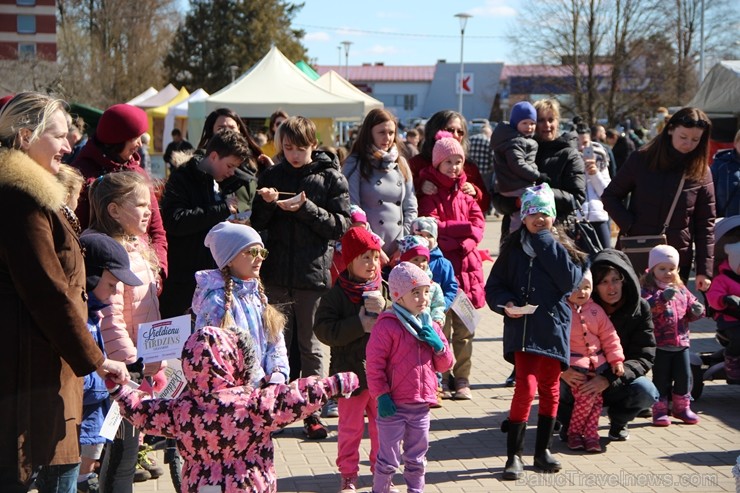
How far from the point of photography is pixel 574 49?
39812 millimetres

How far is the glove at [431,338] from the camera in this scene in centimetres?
514

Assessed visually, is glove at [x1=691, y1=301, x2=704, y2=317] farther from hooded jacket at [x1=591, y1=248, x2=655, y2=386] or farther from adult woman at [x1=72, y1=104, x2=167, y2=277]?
adult woman at [x1=72, y1=104, x2=167, y2=277]

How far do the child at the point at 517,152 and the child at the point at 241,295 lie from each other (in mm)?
3113

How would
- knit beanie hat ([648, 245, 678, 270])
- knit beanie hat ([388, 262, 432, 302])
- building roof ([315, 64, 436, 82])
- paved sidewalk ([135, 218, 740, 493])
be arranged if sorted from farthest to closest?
1. building roof ([315, 64, 436, 82])
2. knit beanie hat ([648, 245, 678, 270])
3. paved sidewalk ([135, 218, 740, 493])
4. knit beanie hat ([388, 262, 432, 302])

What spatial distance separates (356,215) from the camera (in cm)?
685

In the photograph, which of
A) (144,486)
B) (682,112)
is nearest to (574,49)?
(682,112)

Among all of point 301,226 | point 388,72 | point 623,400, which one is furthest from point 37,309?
point 388,72

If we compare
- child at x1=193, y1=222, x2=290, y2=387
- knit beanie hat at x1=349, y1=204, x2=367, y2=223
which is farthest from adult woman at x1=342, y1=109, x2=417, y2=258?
child at x1=193, y1=222, x2=290, y2=387

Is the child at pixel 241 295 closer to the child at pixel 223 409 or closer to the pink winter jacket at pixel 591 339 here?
the child at pixel 223 409

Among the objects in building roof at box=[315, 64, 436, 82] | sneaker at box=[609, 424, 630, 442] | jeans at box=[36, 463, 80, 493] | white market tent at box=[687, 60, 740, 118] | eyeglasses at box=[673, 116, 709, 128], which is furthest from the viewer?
building roof at box=[315, 64, 436, 82]

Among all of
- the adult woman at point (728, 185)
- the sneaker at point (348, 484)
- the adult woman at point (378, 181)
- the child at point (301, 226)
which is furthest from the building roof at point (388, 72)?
the sneaker at point (348, 484)

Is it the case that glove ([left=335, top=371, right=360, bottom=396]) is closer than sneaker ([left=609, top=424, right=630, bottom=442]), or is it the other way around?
glove ([left=335, top=371, right=360, bottom=396])

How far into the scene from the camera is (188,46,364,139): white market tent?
53.5 ft

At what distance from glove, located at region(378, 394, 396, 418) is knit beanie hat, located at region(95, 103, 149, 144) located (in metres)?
2.27
